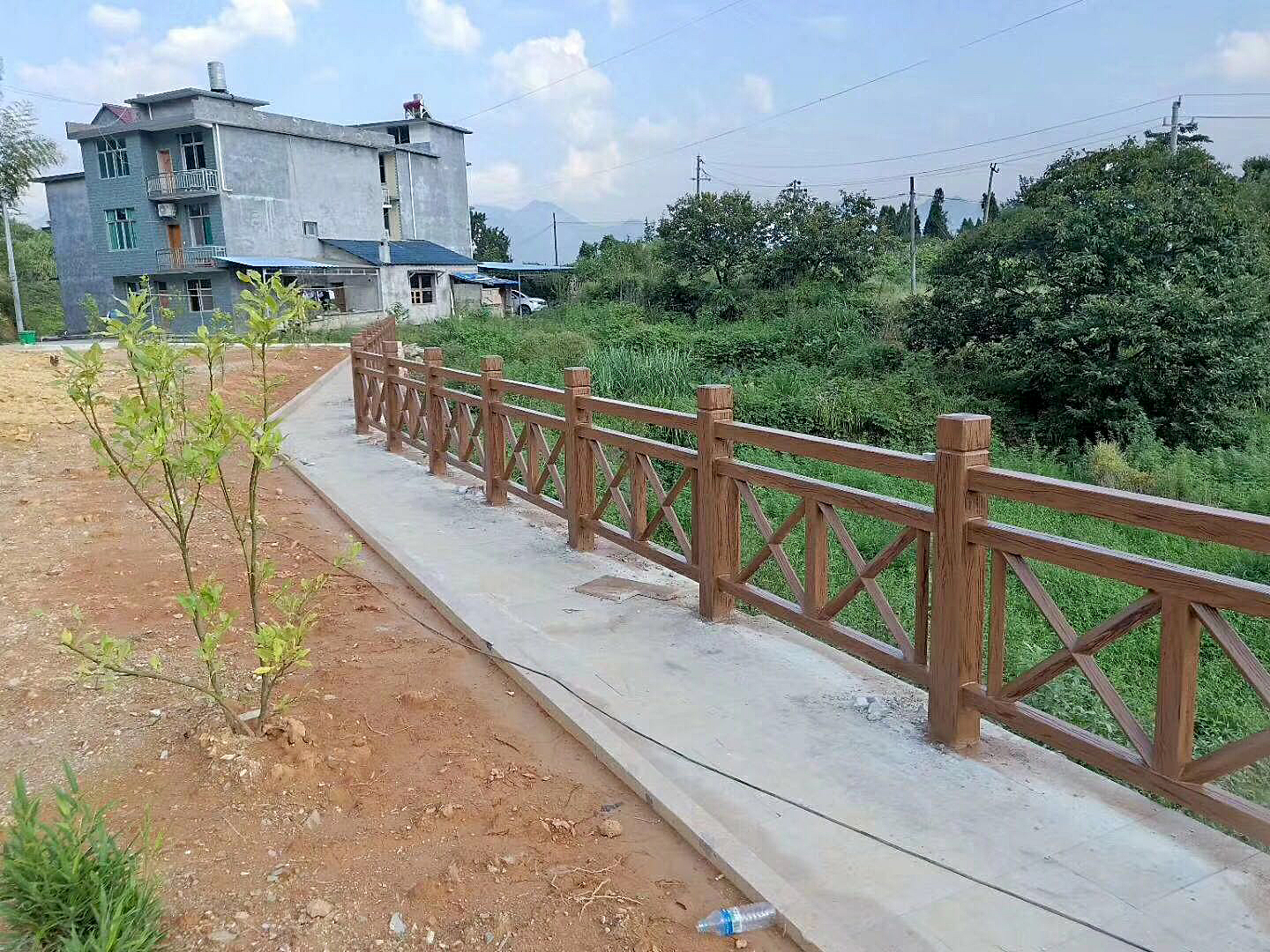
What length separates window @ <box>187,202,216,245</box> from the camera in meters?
40.2

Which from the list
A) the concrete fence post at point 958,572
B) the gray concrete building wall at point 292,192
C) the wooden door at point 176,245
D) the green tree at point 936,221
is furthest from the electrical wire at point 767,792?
the green tree at point 936,221

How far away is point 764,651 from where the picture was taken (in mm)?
4906

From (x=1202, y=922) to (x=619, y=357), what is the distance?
14.6m

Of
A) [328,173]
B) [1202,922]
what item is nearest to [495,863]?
[1202,922]

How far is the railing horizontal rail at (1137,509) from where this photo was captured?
2771 millimetres

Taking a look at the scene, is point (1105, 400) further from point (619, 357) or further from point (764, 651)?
point (764, 651)

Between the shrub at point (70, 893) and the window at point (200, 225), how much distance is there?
41832mm

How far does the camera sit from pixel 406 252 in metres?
46.2

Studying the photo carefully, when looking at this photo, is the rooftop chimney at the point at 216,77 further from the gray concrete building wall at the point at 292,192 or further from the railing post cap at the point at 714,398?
the railing post cap at the point at 714,398

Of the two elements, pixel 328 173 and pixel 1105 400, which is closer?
pixel 1105 400

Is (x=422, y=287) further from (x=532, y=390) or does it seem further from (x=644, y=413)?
(x=644, y=413)

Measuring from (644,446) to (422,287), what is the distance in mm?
43082

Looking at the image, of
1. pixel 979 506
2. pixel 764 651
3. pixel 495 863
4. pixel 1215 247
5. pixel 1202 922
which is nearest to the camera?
pixel 1202 922

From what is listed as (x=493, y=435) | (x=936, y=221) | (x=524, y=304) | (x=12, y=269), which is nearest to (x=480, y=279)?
(x=524, y=304)
